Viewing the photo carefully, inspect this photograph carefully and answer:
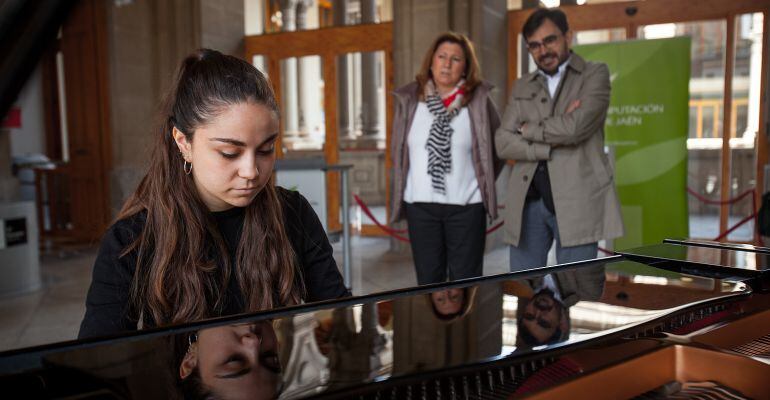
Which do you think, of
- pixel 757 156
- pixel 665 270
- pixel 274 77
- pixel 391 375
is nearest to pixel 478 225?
pixel 665 270

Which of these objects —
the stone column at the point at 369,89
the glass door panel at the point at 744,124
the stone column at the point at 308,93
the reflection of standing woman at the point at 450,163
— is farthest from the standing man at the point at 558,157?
the stone column at the point at 369,89

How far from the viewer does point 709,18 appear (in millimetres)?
6250

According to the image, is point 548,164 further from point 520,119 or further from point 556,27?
point 556,27

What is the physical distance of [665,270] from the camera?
152 cm

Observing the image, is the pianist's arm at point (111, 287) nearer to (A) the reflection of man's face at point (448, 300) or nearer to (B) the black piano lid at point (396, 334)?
(B) the black piano lid at point (396, 334)

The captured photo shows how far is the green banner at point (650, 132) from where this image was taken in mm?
5160

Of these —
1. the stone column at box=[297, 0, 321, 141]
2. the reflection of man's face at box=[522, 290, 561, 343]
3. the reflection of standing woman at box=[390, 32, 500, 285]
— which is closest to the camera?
the reflection of man's face at box=[522, 290, 561, 343]

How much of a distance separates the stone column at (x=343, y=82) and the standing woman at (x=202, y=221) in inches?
299

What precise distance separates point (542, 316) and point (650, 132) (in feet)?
15.2

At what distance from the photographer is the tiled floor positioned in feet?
13.6

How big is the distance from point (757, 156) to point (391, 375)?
21.6 ft

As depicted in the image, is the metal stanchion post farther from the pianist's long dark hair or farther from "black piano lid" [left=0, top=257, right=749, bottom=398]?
"black piano lid" [left=0, top=257, right=749, bottom=398]

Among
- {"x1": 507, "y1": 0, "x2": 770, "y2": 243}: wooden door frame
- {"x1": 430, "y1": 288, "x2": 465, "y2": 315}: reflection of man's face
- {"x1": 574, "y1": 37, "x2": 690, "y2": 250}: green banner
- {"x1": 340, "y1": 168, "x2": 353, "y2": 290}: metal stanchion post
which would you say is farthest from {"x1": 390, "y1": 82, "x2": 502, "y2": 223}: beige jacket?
{"x1": 507, "y1": 0, "x2": 770, "y2": 243}: wooden door frame

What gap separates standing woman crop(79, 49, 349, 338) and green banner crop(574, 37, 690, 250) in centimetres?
434
